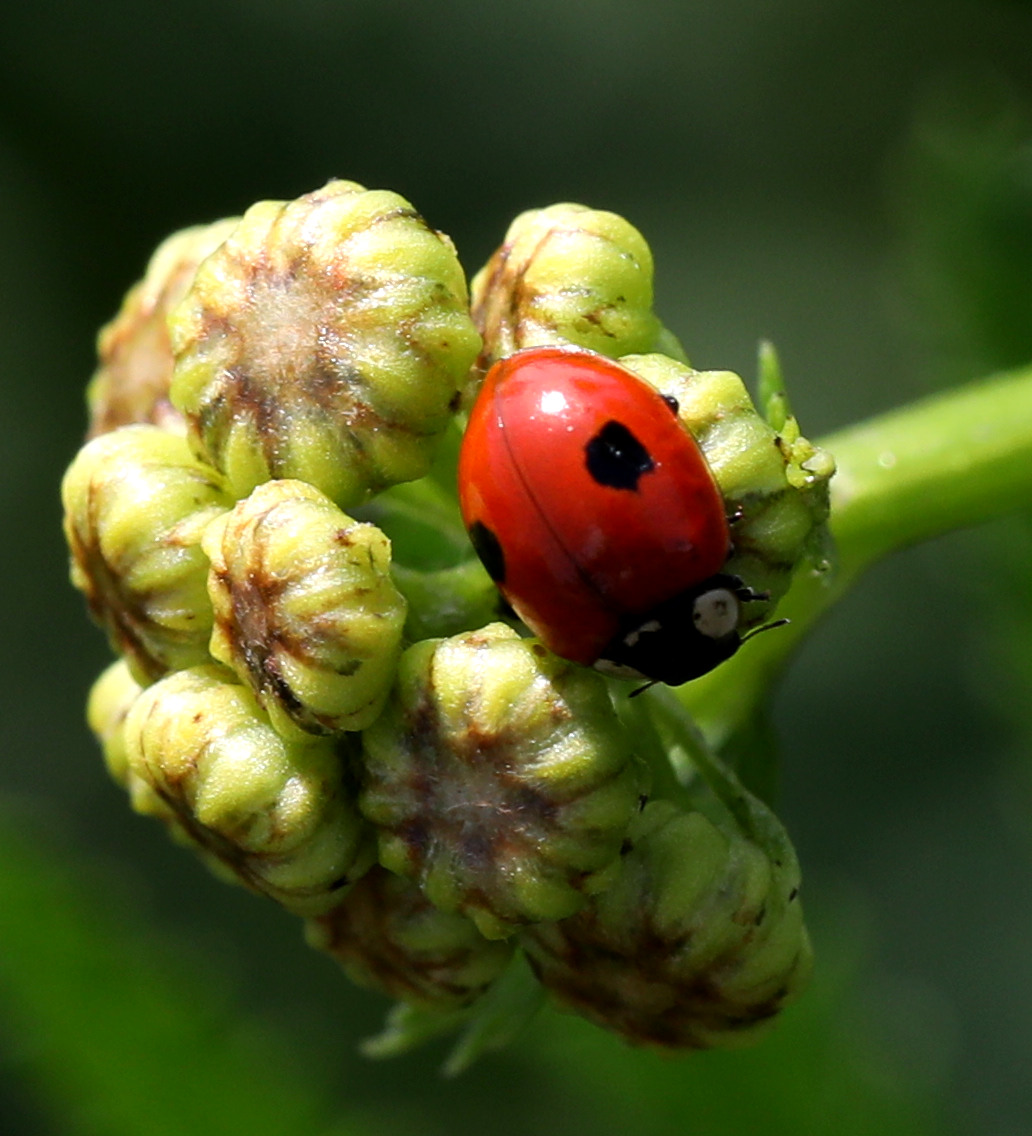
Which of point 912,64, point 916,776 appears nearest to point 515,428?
point 916,776

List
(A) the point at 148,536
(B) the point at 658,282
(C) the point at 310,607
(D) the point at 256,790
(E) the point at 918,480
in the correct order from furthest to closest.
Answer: (B) the point at 658,282
(E) the point at 918,480
(A) the point at 148,536
(D) the point at 256,790
(C) the point at 310,607

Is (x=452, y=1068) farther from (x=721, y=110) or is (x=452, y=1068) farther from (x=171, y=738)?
(x=721, y=110)

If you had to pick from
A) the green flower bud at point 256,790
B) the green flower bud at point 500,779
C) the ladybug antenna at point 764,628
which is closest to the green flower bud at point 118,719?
the green flower bud at point 256,790

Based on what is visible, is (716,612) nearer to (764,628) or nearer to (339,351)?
(764,628)

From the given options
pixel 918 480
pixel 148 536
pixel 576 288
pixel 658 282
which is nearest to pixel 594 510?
pixel 576 288

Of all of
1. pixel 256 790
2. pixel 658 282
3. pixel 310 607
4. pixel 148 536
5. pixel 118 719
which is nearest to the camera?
pixel 310 607

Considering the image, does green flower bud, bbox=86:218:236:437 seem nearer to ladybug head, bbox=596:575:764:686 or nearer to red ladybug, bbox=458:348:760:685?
red ladybug, bbox=458:348:760:685

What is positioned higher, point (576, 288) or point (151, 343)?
point (576, 288)
